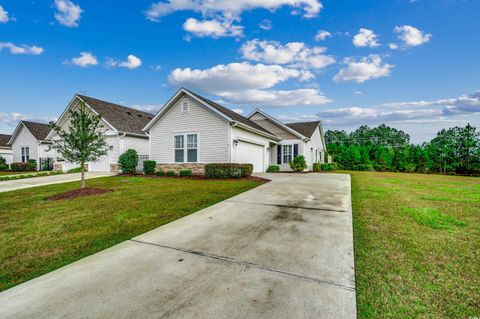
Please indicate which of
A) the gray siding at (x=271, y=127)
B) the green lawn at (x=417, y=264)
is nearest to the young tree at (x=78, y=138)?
the green lawn at (x=417, y=264)

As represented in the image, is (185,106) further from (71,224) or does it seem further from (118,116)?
(71,224)

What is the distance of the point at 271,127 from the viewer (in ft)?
72.3

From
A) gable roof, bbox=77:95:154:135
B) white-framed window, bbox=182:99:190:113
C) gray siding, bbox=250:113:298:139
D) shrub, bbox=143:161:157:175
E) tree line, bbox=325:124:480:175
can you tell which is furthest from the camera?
tree line, bbox=325:124:480:175

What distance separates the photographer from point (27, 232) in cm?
431

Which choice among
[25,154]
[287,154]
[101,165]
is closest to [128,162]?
[101,165]

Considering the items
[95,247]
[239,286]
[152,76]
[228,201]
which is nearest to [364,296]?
[239,286]

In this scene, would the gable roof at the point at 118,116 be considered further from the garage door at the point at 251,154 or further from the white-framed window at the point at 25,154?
the garage door at the point at 251,154

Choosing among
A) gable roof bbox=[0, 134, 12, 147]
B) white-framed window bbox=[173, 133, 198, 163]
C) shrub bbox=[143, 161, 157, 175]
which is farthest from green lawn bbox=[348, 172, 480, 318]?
gable roof bbox=[0, 134, 12, 147]

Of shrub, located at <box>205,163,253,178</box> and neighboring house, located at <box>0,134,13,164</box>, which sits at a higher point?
neighboring house, located at <box>0,134,13,164</box>

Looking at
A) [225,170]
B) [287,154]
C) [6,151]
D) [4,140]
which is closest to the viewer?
[225,170]

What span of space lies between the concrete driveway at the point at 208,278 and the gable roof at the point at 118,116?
18137 mm

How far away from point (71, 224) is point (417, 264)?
650cm

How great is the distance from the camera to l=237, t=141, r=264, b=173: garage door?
15.1 m

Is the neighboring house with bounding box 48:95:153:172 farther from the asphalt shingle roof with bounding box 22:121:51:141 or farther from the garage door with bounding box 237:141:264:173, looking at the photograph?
the garage door with bounding box 237:141:264:173
